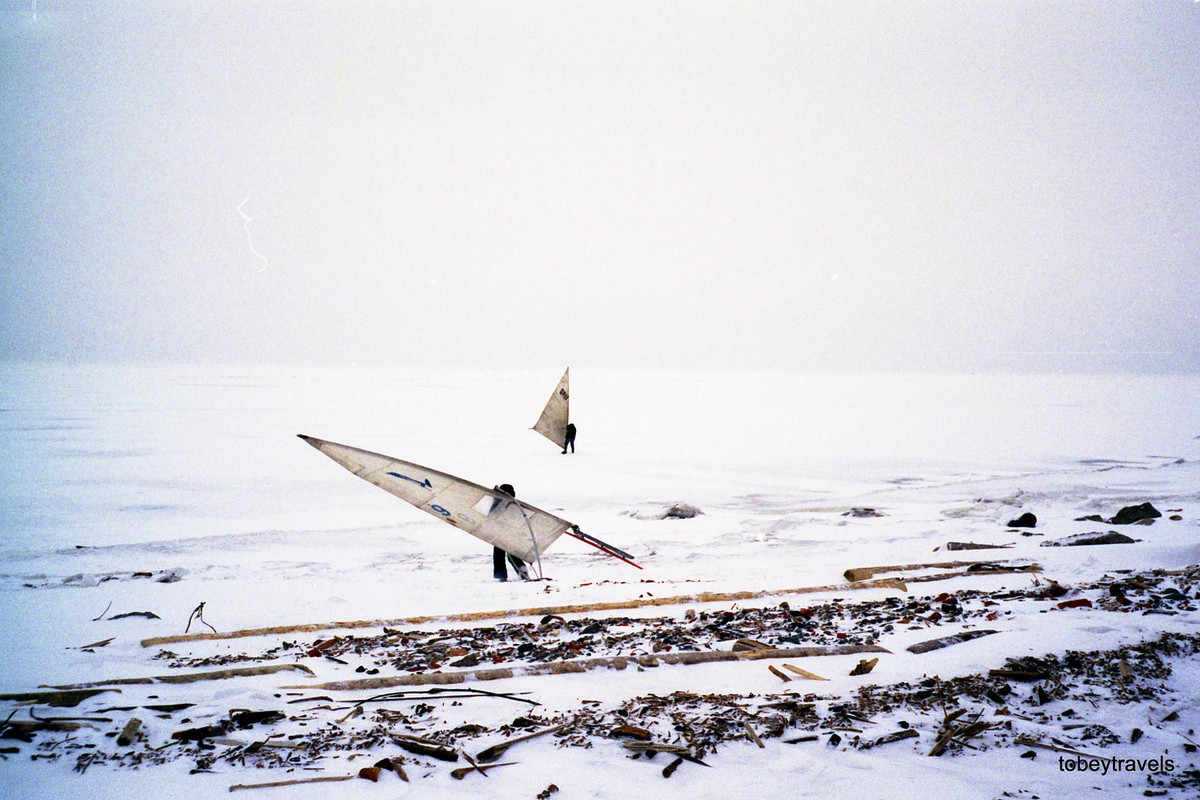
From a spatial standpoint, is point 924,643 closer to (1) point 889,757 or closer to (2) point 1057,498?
(1) point 889,757

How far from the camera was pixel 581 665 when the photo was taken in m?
5.46

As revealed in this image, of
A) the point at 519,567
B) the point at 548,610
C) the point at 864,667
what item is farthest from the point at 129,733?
the point at 519,567

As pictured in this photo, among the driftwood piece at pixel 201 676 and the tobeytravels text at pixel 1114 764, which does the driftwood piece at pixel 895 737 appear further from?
the driftwood piece at pixel 201 676

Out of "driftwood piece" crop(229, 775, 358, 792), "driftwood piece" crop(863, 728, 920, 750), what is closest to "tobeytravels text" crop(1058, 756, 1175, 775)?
"driftwood piece" crop(863, 728, 920, 750)

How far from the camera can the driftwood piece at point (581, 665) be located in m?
5.14

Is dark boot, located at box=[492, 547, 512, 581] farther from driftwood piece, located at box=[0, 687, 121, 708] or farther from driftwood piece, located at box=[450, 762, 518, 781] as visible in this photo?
driftwood piece, located at box=[450, 762, 518, 781]

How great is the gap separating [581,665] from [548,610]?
1.75 m

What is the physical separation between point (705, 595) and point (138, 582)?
761cm

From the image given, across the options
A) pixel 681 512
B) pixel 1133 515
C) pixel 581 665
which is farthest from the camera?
pixel 681 512

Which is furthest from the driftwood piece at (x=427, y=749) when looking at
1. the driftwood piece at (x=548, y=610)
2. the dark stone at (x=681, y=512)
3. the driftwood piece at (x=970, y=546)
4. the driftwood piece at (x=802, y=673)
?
the dark stone at (x=681, y=512)

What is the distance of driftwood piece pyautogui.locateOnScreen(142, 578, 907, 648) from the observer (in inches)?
260

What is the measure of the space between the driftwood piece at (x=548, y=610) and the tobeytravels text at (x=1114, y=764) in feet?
12.2

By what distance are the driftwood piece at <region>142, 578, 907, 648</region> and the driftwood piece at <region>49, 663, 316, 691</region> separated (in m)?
1.15

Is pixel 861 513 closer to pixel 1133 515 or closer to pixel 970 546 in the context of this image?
pixel 970 546
